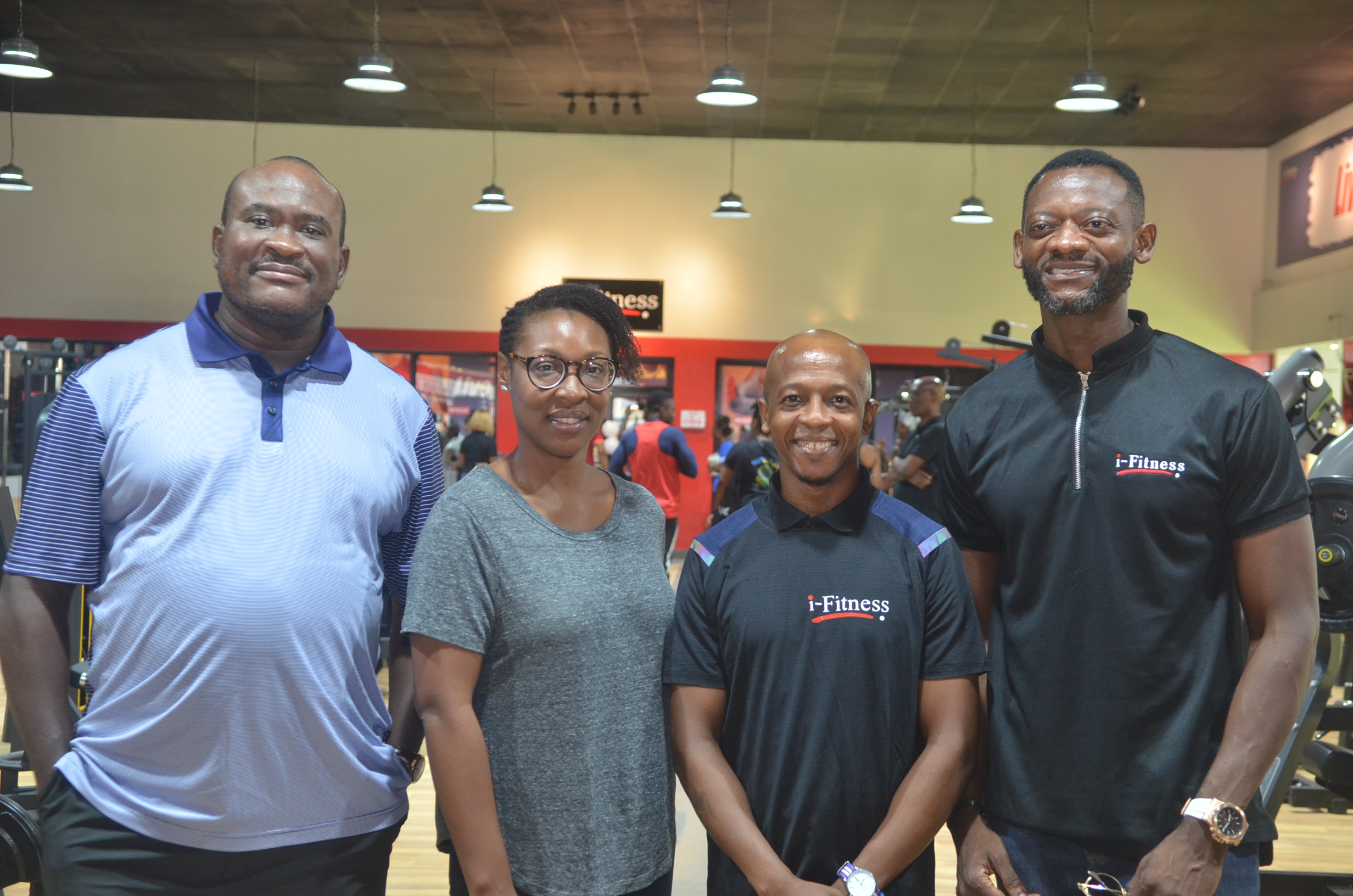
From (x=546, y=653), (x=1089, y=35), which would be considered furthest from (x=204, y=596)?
(x=1089, y=35)

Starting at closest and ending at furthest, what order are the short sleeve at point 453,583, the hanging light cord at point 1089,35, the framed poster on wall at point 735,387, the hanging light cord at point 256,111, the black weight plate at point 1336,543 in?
the short sleeve at point 453,583 → the black weight plate at point 1336,543 → the hanging light cord at point 1089,35 → the hanging light cord at point 256,111 → the framed poster on wall at point 735,387

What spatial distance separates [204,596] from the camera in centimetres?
165

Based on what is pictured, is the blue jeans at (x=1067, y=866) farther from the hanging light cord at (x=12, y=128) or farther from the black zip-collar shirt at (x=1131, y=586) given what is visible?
the hanging light cord at (x=12, y=128)

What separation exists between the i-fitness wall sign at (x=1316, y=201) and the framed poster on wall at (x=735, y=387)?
6.15 meters

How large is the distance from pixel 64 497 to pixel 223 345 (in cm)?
33

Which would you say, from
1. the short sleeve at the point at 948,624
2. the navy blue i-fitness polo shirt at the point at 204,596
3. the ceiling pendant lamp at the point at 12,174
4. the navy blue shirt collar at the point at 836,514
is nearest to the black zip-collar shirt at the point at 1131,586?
the short sleeve at the point at 948,624

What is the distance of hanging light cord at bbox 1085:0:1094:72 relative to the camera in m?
8.62

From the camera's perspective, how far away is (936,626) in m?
1.75

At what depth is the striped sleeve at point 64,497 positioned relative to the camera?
165 centimetres

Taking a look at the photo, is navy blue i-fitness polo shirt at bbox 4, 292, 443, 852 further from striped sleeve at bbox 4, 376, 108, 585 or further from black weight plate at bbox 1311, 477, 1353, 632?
black weight plate at bbox 1311, 477, 1353, 632

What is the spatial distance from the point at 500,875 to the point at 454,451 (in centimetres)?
890

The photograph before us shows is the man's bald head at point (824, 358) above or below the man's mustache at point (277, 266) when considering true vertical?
below

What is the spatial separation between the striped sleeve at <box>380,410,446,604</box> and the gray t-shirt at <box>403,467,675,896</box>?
0.75 feet

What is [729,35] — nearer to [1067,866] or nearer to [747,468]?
[747,468]
